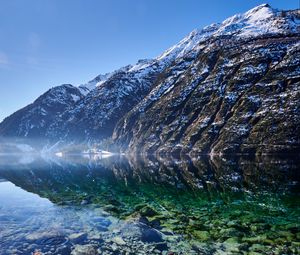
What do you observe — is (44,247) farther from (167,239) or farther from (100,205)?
(100,205)

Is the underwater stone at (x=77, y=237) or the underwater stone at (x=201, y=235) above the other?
the underwater stone at (x=201, y=235)

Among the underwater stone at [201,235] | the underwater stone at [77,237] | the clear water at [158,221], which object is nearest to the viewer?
the clear water at [158,221]

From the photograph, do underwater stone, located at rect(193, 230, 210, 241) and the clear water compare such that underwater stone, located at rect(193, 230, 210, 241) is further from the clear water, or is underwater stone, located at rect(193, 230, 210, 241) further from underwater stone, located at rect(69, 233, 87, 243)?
underwater stone, located at rect(69, 233, 87, 243)

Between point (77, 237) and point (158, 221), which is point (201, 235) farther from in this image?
point (77, 237)

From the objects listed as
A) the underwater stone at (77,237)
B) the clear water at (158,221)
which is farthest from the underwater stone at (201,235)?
the underwater stone at (77,237)

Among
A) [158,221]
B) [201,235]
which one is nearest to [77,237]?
[158,221]

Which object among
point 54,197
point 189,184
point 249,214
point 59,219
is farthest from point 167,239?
point 189,184

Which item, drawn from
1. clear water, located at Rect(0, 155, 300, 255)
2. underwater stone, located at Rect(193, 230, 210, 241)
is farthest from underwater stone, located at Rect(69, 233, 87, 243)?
underwater stone, located at Rect(193, 230, 210, 241)

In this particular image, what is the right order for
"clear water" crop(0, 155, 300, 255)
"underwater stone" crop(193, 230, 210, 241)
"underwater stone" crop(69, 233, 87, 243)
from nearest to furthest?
1. "clear water" crop(0, 155, 300, 255)
2. "underwater stone" crop(193, 230, 210, 241)
3. "underwater stone" crop(69, 233, 87, 243)

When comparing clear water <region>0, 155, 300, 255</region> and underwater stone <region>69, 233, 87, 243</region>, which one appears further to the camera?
underwater stone <region>69, 233, 87, 243</region>

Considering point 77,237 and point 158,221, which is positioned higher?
point 158,221

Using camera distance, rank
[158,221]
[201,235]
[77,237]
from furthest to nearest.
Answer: [158,221] < [77,237] < [201,235]

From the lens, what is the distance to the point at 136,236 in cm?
2908

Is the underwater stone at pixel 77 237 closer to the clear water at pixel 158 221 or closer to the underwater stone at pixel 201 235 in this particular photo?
the clear water at pixel 158 221
